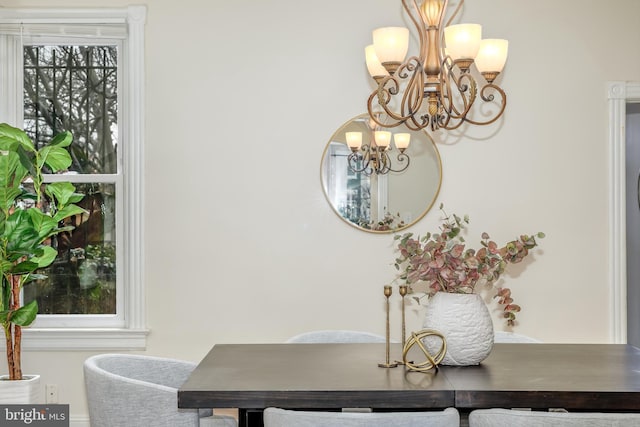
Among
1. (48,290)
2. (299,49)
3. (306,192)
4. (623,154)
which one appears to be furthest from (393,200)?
(48,290)

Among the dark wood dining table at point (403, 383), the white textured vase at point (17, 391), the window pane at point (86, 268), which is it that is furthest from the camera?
the window pane at point (86, 268)

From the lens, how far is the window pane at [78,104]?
4246 mm

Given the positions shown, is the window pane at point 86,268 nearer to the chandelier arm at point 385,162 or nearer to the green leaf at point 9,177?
the green leaf at point 9,177

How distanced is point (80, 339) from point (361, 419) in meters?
2.51

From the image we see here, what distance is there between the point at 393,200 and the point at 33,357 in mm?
2150

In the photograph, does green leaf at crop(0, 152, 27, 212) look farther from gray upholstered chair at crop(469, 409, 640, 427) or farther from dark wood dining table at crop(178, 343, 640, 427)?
gray upholstered chair at crop(469, 409, 640, 427)

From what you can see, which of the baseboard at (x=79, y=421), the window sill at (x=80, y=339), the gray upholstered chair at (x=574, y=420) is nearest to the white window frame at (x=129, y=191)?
the window sill at (x=80, y=339)

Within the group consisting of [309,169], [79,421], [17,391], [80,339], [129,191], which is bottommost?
[79,421]

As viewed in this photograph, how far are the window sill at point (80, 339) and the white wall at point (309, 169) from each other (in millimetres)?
77

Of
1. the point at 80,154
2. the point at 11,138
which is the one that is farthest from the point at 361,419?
the point at 80,154

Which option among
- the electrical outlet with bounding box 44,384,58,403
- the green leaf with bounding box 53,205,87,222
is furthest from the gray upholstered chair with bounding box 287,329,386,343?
the electrical outlet with bounding box 44,384,58,403

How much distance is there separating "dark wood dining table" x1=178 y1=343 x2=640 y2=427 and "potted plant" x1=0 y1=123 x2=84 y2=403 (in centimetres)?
122

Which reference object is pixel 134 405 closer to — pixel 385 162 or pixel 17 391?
pixel 17 391

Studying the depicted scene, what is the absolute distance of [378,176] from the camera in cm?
418
